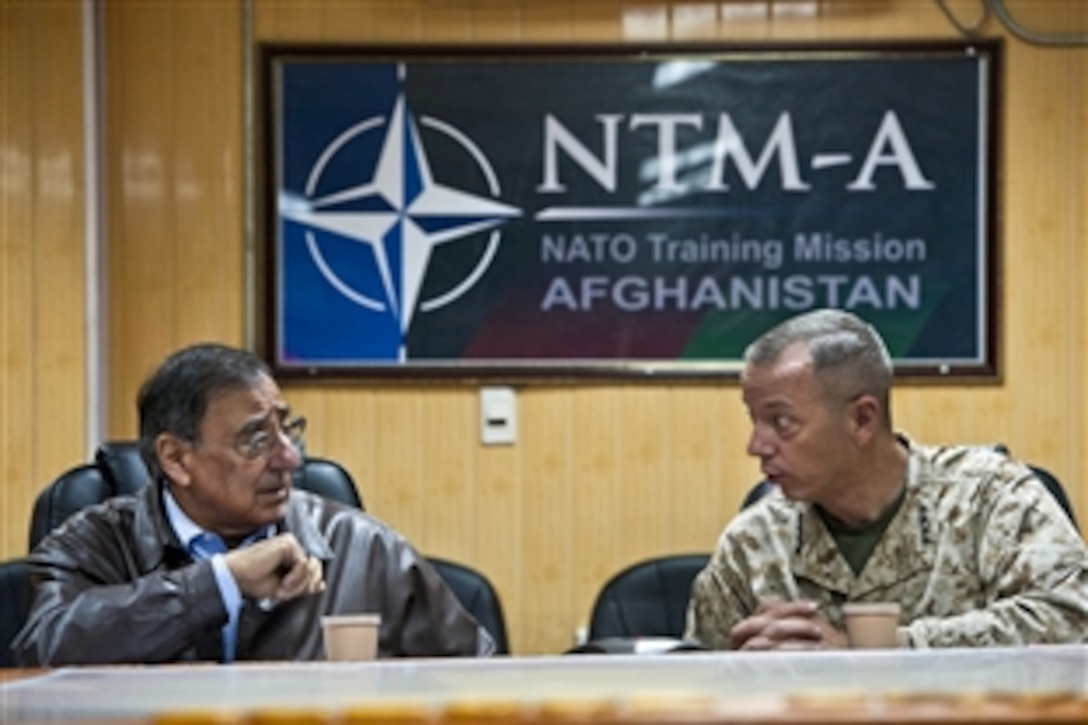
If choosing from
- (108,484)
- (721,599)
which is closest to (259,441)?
(108,484)

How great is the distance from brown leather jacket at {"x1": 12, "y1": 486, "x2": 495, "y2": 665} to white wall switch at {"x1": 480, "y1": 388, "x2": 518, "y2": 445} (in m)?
1.46

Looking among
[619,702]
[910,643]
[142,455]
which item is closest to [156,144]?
[142,455]

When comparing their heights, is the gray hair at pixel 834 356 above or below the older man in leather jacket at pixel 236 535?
above

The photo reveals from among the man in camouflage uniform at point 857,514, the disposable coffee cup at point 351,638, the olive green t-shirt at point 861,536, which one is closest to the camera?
the disposable coffee cup at point 351,638

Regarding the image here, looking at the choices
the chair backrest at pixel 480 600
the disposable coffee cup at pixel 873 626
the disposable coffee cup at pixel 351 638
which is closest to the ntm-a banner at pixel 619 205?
the chair backrest at pixel 480 600

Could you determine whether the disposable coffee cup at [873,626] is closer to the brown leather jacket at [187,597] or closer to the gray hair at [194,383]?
the brown leather jacket at [187,597]

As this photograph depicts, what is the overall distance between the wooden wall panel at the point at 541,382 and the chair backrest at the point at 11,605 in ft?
3.40

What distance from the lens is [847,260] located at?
4.85 meters

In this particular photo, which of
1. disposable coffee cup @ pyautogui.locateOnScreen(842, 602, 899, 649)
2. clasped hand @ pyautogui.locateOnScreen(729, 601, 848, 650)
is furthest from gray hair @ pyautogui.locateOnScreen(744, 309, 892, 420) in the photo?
disposable coffee cup @ pyautogui.locateOnScreen(842, 602, 899, 649)

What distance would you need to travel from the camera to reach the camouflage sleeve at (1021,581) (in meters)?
2.96

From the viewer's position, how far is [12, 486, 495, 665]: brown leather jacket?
302 centimetres

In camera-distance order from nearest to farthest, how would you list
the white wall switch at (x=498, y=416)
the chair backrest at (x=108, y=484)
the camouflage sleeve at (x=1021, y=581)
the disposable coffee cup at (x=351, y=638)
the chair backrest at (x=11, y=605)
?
1. the disposable coffee cup at (x=351, y=638)
2. the camouflage sleeve at (x=1021, y=581)
3. the chair backrest at (x=108, y=484)
4. the chair backrest at (x=11, y=605)
5. the white wall switch at (x=498, y=416)

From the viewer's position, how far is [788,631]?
9.32ft

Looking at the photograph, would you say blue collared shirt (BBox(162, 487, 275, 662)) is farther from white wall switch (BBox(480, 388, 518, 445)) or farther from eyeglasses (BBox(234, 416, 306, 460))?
white wall switch (BBox(480, 388, 518, 445))
